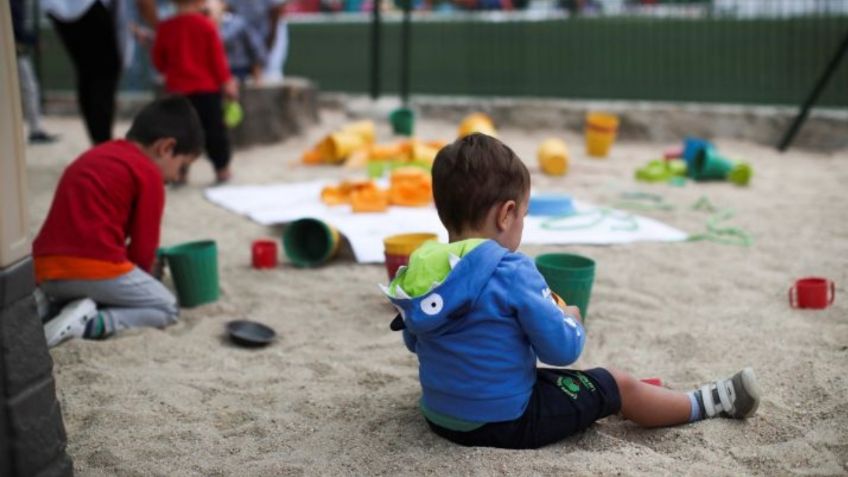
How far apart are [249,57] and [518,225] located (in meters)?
6.52

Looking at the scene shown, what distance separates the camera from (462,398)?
217cm

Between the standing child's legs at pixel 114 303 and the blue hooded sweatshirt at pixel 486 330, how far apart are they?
1.45m

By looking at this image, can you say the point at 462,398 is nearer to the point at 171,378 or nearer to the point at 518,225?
the point at 518,225

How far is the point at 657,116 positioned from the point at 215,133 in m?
4.08

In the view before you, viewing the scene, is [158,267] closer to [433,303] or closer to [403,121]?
[433,303]

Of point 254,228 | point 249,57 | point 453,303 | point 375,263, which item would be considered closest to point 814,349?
point 453,303

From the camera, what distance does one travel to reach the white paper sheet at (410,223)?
442 cm

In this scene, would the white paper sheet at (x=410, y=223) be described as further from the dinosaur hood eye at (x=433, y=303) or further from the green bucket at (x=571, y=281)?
the dinosaur hood eye at (x=433, y=303)

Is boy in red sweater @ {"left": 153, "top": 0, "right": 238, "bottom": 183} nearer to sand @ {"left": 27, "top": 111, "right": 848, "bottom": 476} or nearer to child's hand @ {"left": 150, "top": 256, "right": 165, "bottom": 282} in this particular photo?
sand @ {"left": 27, "top": 111, "right": 848, "bottom": 476}

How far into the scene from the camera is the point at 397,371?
287 cm

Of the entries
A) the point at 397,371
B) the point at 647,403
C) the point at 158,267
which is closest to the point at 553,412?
the point at 647,403

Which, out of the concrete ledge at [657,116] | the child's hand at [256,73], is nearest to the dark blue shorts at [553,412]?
→ the concrete ledge at [657,116]

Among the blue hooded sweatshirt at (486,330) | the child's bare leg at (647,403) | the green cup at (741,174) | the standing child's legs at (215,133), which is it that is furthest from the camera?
the standing child's legs at (215,133)

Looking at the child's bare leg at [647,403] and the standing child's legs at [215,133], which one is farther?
the standing child's legs at [215,133]
